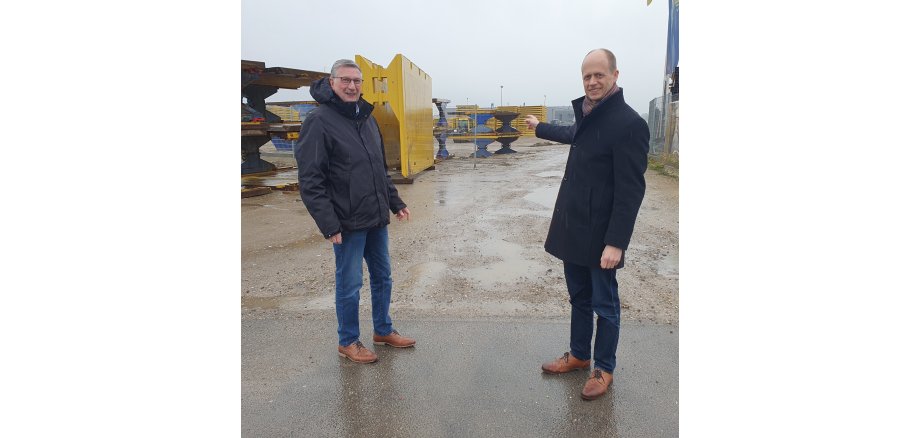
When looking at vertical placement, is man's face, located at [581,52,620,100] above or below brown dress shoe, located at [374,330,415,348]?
above

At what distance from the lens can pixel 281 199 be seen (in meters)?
9.91

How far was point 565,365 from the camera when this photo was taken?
3.08 meters

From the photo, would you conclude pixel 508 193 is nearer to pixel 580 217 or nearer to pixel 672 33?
pixel 672 33

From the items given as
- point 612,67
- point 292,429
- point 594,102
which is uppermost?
point 612,67

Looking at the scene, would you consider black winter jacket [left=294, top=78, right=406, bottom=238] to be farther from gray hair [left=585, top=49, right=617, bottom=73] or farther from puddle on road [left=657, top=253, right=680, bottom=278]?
puddle on road [left=657, top=253, right=680, bottom=278]

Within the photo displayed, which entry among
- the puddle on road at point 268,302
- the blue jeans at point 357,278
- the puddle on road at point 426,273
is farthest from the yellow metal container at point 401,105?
the blue jeans at point 357,278

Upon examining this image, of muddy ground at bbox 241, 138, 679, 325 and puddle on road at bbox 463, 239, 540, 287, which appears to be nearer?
muddy ground at bbox 241, 138, 679, 325

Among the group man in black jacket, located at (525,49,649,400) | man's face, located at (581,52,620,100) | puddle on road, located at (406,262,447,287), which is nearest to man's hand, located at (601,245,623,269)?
man in black jacket, located at (525,49,649,400)

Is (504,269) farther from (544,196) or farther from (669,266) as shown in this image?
(544,196)

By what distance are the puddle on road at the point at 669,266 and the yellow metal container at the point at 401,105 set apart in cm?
689

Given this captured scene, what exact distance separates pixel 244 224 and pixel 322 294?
3621mm

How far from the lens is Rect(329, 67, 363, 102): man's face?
3.01 m

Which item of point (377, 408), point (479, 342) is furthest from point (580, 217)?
point (377, 408)

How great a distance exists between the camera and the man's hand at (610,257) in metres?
2.58
